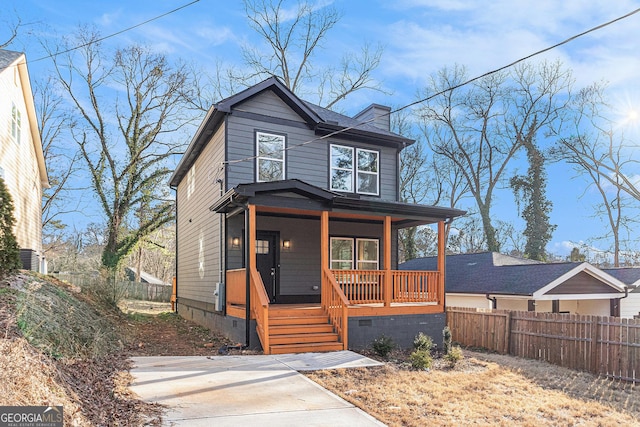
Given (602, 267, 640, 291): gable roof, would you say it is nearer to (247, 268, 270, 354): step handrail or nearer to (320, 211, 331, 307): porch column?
(320, 211, 331, 307): porch column

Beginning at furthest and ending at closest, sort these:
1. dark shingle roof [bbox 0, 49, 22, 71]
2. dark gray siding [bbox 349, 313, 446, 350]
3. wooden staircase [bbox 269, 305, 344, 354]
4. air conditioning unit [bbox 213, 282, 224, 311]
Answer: dark shingle roof [bbox 0, 49, 22, 71]
air conditioning unit [bbox 213, 282, 224, 311]
dark gray siding [bbox 349, 313, 446, 350]
wooden staircase [bbox 269, 305, 344, 354]

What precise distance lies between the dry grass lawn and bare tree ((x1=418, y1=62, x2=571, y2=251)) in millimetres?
21186

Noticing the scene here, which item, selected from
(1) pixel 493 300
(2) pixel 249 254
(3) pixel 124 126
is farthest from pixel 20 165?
(1) pixel 493 300

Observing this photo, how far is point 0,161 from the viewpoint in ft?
42.1

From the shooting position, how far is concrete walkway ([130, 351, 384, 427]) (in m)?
4.88

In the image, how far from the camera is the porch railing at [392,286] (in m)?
10.7

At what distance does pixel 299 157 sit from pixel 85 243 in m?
26.7

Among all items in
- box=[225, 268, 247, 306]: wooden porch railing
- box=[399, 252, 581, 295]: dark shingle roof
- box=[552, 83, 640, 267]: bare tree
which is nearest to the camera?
box=[225, 268, 247, 306]: wooden porch railing

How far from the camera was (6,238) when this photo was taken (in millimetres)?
8578

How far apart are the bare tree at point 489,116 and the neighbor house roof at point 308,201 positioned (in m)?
18.7

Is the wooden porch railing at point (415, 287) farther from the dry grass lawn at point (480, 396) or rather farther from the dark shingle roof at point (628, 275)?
the dark shingle roof at point (628, 275)

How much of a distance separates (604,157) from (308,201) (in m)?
24.4

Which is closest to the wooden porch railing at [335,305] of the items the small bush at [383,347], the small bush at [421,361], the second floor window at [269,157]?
the small bush at [383,347]

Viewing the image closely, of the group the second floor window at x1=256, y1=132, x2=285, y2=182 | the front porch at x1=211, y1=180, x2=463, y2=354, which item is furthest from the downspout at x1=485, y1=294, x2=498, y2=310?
the second floor window at x1=256, y1=132, x2=285, y2=182
